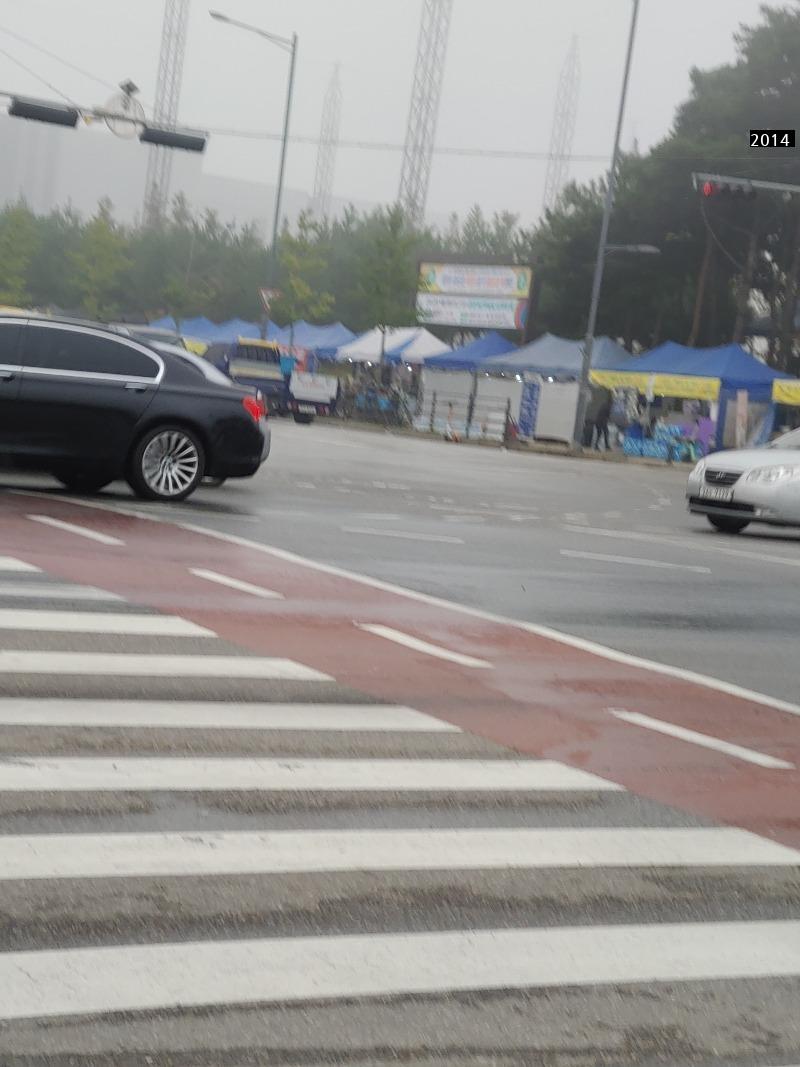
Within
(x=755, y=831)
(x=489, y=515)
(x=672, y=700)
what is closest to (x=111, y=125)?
(x=489, y=515)

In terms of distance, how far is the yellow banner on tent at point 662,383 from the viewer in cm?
4419

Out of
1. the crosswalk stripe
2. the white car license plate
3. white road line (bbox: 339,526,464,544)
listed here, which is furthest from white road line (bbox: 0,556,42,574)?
the white car license plate

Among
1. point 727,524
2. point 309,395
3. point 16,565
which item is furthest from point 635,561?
point 309,395

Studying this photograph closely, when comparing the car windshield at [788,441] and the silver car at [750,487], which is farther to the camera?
the car windshield at [788,441]

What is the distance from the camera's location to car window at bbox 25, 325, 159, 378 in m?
15.8

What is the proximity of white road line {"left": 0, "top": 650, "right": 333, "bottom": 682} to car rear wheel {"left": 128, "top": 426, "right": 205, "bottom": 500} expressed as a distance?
7884mm

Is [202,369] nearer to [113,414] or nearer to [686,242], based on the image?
[113,414]

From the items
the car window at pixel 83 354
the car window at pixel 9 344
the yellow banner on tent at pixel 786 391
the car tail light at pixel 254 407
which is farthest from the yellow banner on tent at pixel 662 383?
the car window at pixel 9 344

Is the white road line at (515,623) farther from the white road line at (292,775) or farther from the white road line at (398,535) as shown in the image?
the white road line at (292,775)

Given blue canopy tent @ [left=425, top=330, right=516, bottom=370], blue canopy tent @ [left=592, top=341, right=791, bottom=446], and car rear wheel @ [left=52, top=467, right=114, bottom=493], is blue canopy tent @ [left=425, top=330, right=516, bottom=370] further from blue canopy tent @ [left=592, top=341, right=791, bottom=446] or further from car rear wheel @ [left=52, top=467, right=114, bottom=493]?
car rear wheel @ [left=52, top=467, right=114, bottom=493]

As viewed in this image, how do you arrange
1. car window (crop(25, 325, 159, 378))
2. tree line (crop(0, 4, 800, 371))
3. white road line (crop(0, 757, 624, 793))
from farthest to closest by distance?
tree line (crop(0, 4, 800, 371)) < car window (crop(25, 325, 159, 378)) < white road line (crop(0, 757, 624, 793))

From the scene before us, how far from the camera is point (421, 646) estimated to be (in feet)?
30.6

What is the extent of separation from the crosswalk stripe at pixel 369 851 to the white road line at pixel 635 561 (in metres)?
9.13

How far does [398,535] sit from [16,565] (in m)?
5.42
